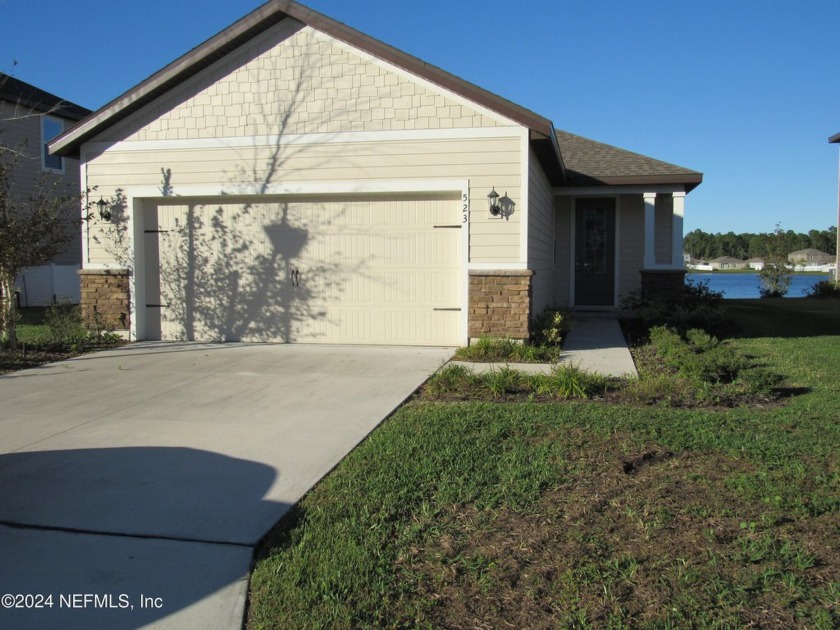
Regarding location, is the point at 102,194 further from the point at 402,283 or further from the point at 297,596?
the point at 297,596

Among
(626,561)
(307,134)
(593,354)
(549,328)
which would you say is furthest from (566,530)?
(307,134)

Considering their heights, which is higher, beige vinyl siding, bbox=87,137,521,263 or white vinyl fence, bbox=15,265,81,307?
beige vinyl siding, bbox=87,137,521,263

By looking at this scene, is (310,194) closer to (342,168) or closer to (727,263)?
(342,168)

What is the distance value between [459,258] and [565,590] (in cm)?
747

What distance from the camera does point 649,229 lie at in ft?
48.1

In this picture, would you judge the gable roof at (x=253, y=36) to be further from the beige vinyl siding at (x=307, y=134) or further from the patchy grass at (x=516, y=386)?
the patchy grass at (x=516, y=386)

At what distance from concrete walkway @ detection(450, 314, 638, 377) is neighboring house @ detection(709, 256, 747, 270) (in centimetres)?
4358

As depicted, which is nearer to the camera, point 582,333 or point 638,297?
point 582,333

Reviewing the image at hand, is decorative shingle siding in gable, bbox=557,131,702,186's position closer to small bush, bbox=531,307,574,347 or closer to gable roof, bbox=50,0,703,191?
gable roof, bbox=50,0,703,191


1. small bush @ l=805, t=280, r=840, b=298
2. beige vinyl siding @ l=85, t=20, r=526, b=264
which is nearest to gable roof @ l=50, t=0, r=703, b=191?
beige vinyl siding @ l=85, t=20, r=526, b=264

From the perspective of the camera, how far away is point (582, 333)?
12586 mm

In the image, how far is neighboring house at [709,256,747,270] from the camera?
52969mm

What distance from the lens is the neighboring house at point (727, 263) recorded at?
174 feet

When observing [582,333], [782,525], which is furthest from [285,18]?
[782,525]
